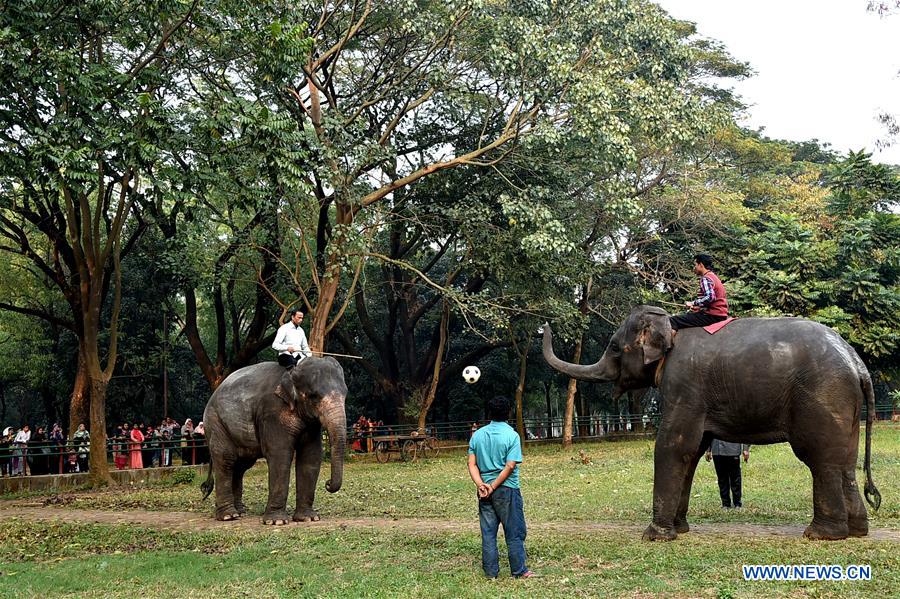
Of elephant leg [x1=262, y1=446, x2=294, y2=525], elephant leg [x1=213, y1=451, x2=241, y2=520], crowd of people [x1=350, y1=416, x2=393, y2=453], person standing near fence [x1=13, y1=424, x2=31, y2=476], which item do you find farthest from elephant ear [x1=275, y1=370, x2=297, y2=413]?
crowd of people [x1=350, y1=416, x2=393, y2=453]

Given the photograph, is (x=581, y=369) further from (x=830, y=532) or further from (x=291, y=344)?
(x=291, y=344)

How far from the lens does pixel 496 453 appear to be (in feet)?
26.6

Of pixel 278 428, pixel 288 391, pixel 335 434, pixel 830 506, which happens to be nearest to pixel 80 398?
pixel 278 428

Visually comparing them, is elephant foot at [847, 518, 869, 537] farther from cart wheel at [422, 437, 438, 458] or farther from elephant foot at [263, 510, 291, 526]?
cart wheel at [422, 437, 438, 458]

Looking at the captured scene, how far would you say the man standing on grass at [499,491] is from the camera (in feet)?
26.4

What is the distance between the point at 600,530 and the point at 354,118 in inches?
573

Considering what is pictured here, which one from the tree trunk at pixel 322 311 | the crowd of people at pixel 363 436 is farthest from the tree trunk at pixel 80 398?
the tree trunk at pixel 322 311

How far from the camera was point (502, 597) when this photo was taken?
728 cm

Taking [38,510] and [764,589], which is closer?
[764,589]

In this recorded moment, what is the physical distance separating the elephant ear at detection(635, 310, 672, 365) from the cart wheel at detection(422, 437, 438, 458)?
1937 centimetres

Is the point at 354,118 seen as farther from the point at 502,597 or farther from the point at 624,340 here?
the point at 502,597

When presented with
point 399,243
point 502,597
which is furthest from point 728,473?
point 399,243

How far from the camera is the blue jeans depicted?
26.4 feet

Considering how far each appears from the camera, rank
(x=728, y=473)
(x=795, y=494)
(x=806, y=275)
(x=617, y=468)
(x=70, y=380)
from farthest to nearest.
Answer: (x=70, y=380), (x=806, y=275), (x=617, y=468), (x=795, y=494), (x=728, y=473)
